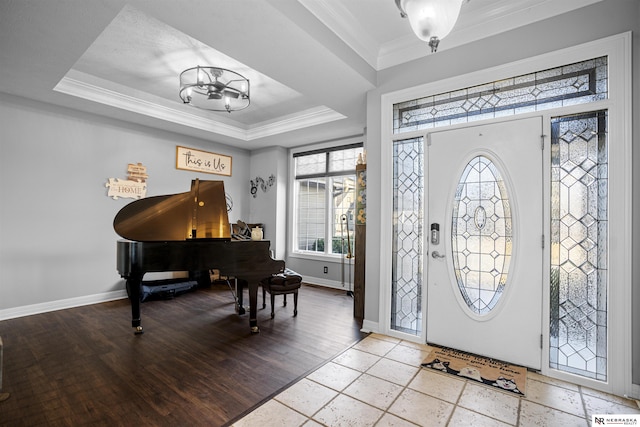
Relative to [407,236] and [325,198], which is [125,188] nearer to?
[325,198]

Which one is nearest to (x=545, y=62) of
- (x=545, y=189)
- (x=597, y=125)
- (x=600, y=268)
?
(x=597, y=125)

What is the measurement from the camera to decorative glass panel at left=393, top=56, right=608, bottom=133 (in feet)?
7.57

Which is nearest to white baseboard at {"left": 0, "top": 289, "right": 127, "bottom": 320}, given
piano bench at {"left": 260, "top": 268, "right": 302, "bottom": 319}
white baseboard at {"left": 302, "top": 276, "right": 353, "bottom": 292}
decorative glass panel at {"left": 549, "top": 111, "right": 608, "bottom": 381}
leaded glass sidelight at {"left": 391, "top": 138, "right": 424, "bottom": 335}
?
piano bench at {"left": 260, "top": 268, "right": 302, "bottom": 319}

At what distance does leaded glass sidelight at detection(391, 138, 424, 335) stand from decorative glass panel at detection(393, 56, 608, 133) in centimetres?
29

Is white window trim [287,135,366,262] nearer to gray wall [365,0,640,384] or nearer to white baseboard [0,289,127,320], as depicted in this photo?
gray wall [365,0,640,384]

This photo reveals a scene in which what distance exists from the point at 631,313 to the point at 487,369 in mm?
1073

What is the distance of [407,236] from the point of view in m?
3.13

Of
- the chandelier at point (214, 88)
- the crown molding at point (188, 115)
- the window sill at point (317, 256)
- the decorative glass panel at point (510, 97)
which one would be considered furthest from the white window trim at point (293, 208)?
the decorative glass panel at point (510, 97)

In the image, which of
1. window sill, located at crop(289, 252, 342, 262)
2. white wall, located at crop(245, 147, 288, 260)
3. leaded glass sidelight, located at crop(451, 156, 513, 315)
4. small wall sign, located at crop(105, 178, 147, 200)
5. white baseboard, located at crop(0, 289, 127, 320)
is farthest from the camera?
white wall, located at crop(245, 147, 288, 260)

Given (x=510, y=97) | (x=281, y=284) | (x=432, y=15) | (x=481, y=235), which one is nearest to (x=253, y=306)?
(x=281, y=284)

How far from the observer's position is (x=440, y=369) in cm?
247

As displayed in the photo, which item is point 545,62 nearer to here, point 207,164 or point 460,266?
point 460,266

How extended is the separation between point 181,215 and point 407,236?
7.92 ft

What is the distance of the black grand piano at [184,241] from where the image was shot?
2965 millimetres
